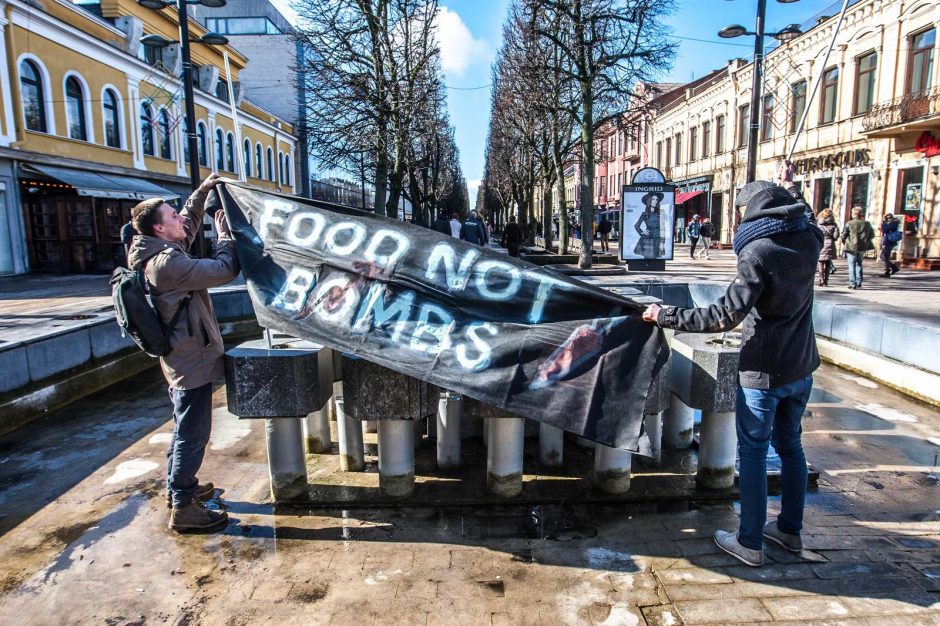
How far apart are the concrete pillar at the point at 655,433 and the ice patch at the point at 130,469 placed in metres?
3.89

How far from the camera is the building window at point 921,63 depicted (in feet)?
64.0

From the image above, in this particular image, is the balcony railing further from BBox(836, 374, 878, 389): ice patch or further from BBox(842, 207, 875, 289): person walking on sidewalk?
BBox(836, 374, 878, 389): ice patch

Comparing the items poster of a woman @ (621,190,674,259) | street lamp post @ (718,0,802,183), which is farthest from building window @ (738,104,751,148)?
street lamp post @ (718,0,802,183)

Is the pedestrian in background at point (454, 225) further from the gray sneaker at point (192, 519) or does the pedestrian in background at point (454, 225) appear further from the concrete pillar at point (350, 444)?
the gray sneaker at point (192, 519)

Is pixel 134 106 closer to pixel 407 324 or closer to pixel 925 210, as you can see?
pixel 407 324

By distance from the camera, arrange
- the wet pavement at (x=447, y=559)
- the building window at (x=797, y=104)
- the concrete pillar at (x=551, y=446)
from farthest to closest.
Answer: the building window at (x=797, y=104) < the concrete pillar at (x=551, y=446) < the wet pavement at (x=447, y=559)

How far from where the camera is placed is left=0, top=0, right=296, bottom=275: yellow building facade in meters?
19.4

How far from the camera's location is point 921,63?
2008cm

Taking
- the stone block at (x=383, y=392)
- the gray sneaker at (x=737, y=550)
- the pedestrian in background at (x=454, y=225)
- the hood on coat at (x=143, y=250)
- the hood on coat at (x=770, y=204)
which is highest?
the pedestrian in background at (x=454, y=225)

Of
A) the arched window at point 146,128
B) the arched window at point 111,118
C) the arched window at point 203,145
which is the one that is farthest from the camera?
the arched window at point 203,145

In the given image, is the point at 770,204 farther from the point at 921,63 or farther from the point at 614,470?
the point at 921,63

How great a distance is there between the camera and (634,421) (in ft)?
11.0

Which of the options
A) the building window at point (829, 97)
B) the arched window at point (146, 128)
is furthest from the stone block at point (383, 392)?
the arched window at point (146, 128)

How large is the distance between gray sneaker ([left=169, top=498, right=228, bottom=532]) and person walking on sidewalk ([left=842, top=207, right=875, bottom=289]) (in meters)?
14.4
